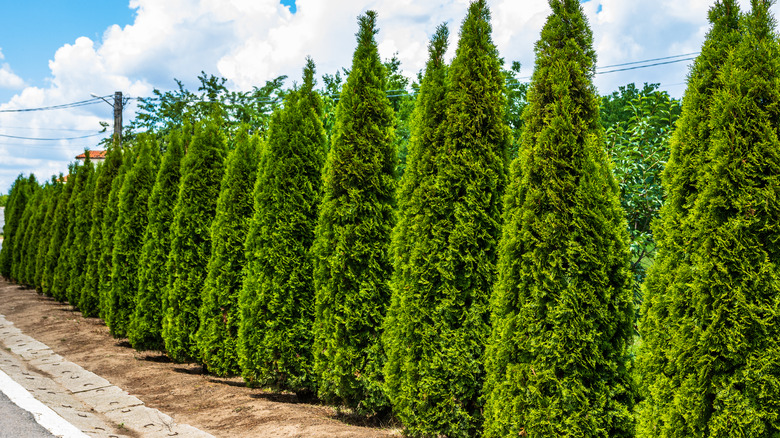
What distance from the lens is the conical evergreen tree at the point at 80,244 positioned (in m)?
15.0

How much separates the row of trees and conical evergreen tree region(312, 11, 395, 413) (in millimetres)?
22

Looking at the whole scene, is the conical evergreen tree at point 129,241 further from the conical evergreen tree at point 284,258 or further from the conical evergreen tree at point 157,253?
the conical evergreen tree at point 284,258

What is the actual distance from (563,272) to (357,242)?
2497 millimetres

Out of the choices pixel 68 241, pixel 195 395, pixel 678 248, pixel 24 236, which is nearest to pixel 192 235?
pixel 195 395

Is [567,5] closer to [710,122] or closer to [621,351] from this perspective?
[710,122]

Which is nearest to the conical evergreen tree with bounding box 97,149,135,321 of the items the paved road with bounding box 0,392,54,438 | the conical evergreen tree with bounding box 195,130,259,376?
the conical evergreen tree with bounding box 195,130,259,376

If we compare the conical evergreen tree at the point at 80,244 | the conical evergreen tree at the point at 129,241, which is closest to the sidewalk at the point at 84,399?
the conical evergreen tree at the point at 129,241

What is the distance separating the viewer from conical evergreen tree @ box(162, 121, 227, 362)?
9.05 metres

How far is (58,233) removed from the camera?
17219 millimetres

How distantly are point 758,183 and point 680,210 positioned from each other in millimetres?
462

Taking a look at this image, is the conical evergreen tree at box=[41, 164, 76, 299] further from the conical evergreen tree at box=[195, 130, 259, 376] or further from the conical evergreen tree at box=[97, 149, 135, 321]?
the conical evergreen tree at box=[195, 130, 259, 376]

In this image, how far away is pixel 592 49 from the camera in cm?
445

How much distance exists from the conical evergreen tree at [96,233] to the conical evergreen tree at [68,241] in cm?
217

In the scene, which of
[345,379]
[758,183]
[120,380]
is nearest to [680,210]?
[758,183]
